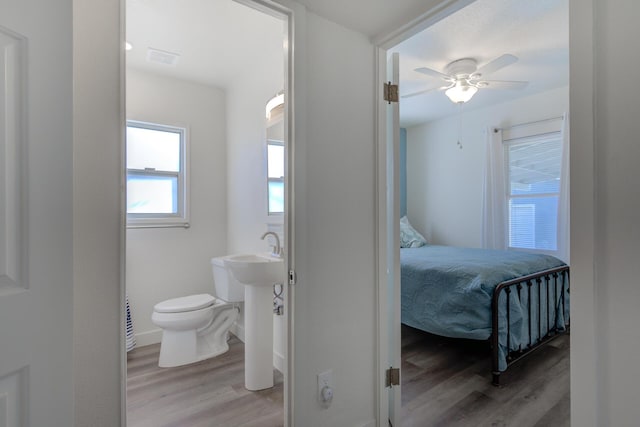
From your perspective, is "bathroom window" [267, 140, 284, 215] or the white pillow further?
the white pillow

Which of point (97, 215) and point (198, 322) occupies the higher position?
point (97, 215)

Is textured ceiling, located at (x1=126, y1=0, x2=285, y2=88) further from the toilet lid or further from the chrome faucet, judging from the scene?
the toilet lid

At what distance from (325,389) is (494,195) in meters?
3.59

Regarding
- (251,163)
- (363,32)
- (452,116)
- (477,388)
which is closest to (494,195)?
(452,116)

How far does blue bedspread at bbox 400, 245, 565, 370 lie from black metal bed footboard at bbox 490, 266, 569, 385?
→ 0.18 ft

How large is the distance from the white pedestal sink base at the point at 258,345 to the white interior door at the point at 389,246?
34.6 inches

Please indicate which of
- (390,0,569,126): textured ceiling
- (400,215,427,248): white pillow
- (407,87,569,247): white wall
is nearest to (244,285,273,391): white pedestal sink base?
(390,0,569,126): textured ceiling

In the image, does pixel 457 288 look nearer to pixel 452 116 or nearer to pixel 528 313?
pixel 528 313

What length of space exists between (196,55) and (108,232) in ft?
6.98

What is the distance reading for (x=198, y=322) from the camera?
8.59 feet

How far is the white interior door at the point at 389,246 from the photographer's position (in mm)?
1760

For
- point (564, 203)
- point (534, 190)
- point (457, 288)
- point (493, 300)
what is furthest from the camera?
point (534, 190)

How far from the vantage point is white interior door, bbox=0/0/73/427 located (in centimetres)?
69

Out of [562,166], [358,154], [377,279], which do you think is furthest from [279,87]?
[562,166]
